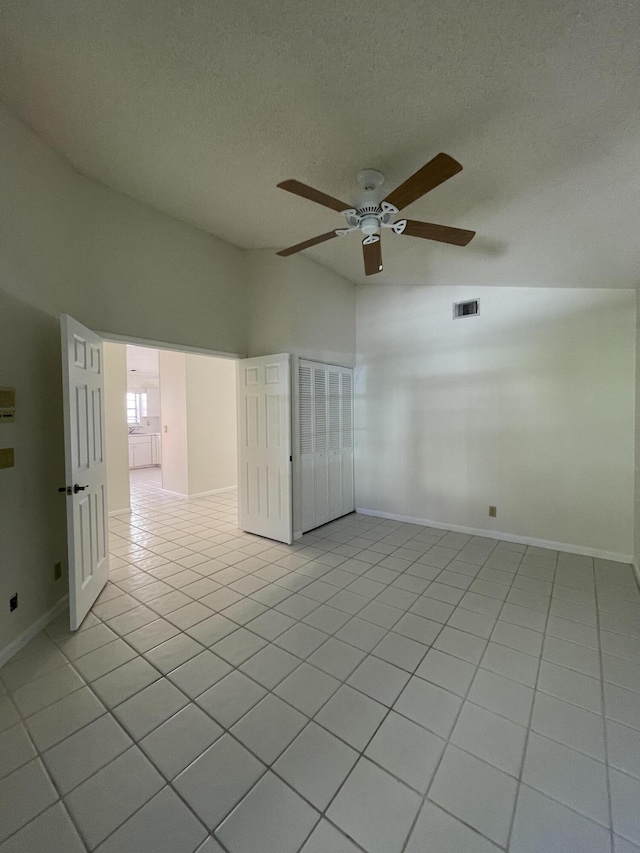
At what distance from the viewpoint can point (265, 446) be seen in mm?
3939

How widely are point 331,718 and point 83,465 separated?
7.22 feet

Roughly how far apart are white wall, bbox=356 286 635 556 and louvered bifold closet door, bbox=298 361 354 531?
0.92ft

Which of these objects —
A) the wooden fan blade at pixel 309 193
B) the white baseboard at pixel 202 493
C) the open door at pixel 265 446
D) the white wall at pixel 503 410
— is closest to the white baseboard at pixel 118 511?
the white baseboard at pixel 202 493

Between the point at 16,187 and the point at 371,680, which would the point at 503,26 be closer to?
the point at 16,187

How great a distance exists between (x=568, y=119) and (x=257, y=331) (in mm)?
3119

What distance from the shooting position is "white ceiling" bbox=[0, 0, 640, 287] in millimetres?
1306

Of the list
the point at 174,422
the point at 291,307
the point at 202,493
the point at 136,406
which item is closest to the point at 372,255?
the point at 291,307

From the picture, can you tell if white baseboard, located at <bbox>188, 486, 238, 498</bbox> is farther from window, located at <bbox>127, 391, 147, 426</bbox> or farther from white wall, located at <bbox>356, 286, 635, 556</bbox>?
window, located at <bbox>127, 391, 147, 426</bbox>

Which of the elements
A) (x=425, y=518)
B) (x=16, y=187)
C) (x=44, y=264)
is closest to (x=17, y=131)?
(x=16, y=187)

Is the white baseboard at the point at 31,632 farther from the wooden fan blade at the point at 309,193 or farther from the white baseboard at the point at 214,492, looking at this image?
the white baseboard at the point at 214,492

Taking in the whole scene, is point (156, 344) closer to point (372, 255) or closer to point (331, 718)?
point (372, 255)

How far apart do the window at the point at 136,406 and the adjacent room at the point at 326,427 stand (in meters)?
6.63

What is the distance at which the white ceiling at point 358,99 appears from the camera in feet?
4.28

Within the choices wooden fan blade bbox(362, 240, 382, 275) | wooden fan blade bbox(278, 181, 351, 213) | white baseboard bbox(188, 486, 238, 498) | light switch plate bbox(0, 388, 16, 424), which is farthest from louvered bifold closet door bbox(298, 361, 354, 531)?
white baseboard bbox(188, 486, 238, 498)
